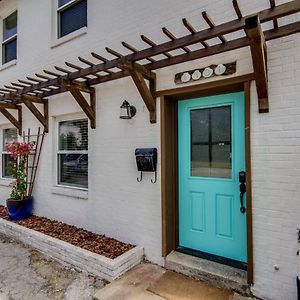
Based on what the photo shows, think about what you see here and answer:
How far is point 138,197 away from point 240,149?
1.55 meters

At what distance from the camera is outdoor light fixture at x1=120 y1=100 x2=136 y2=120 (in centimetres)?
351

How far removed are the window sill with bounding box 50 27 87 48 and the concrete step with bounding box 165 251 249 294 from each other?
12.8ft

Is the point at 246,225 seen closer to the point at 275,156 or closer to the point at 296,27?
the point at 275,156

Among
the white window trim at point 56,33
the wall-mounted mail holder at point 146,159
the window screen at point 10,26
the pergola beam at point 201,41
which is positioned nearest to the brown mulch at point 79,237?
the wall-mounted mail holder at point 146,159

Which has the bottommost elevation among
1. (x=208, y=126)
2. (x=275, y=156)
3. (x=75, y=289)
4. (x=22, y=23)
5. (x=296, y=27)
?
(x=75, y=289)

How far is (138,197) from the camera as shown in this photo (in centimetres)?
351

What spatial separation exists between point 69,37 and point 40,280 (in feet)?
13.0

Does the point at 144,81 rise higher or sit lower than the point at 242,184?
higher

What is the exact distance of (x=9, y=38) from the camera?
6020 mm

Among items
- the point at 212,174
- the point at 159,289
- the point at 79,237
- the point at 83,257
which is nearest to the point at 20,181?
the point at 79,237

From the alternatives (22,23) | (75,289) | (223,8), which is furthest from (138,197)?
(22,23)

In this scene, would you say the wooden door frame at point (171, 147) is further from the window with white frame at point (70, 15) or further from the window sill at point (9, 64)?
the window sill at point (9, 64)

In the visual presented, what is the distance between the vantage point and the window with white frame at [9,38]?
5983mm

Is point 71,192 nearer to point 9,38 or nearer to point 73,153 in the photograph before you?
point 73,153
